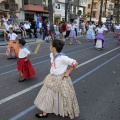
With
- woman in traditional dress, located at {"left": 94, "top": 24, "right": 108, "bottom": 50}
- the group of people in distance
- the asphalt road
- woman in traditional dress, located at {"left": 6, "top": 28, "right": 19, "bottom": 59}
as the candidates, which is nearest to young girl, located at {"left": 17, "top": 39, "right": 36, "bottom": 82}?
the asphalt road

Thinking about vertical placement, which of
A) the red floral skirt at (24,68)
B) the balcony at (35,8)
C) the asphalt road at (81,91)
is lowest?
the asphalt road at (81,91)

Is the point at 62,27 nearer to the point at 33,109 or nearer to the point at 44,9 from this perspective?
the point at 33,109

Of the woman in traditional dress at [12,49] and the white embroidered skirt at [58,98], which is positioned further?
the woman in traditional dress at [12,49]

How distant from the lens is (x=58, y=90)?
4207mm

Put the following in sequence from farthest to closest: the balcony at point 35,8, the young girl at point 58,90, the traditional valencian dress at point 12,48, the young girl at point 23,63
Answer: the balcony at point 35,8
the traditional valencian dress at point 12,48
the young girl at point 23,63
the young girl at point 58,90

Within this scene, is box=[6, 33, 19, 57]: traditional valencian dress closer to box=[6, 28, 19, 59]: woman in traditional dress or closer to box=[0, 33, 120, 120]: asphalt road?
box=[6, 28, 19, 59]: woman in traditional dress

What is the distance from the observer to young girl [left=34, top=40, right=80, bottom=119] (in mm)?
4191

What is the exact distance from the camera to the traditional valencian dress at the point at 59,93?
4.20m

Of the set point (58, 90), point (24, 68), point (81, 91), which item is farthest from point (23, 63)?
point (58, 90)

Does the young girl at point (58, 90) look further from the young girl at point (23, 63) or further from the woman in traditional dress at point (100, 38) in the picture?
the woman in traditional dress at point (100, 38)

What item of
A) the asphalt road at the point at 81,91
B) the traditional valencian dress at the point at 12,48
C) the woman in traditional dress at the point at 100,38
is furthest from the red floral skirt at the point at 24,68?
the woman in traditional dress at the point at 100,38

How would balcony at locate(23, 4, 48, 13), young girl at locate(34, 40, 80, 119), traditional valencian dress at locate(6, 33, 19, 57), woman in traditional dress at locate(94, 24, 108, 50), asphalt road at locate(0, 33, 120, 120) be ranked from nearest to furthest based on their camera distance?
Answer: young girl at locate(34, 40, 80, 119) < asphalt road at locate(0, 33, 120, 120) < traditional valencian dress at locate(6, 33, 19, 57) < woman in traditional dress at locate(94, 24, 108, 50) < balcony at locate(23, 4, 48, 13)

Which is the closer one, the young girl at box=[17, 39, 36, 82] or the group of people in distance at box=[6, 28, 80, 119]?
the group of people in distance at box=[6, 28, 80, 119]

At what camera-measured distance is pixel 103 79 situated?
24.4 ft
